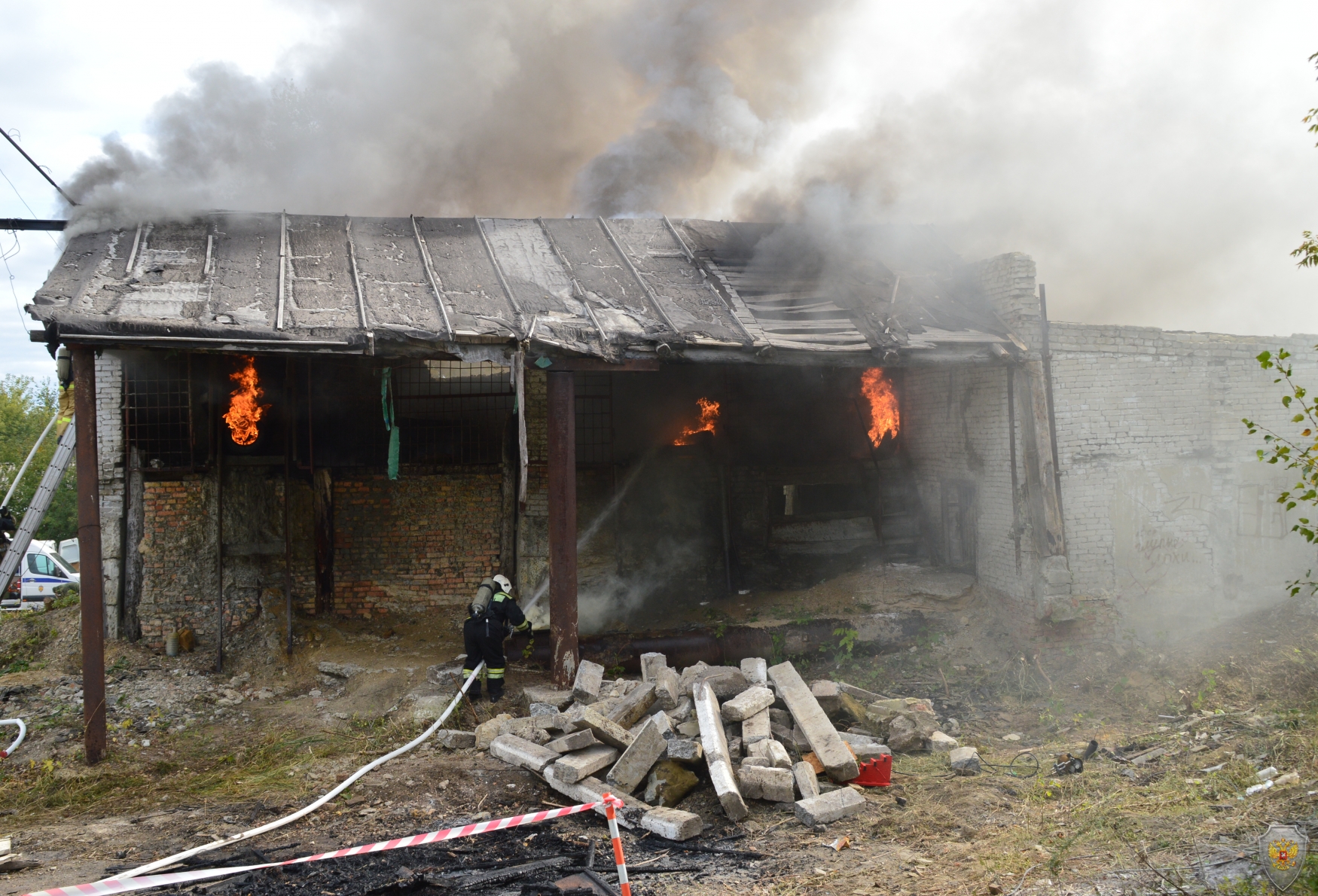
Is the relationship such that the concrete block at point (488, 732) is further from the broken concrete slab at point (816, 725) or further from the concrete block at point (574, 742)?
the broken concrete slab at point (816, 725)

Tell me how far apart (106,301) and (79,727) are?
449 centimetres

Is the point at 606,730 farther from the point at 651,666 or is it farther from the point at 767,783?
the point at 651,666

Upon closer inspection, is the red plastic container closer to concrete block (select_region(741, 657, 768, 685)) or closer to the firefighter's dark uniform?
concrete block (select_region(741, 657, 768, 685))

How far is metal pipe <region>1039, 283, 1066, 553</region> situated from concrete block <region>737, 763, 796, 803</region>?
17.8ft

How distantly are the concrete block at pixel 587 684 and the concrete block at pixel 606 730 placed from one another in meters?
0.97

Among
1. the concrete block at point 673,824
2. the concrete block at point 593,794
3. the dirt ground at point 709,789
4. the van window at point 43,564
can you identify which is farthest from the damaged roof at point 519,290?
the van window at point 43,564

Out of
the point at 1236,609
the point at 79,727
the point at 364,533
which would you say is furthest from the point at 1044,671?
the point at 79,727

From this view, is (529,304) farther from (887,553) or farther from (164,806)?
(887,553)

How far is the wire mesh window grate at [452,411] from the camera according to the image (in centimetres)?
1113

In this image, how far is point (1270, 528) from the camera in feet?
33.8

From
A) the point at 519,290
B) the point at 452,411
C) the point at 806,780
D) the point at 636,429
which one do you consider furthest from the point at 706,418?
the point at 806,780

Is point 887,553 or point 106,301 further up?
point 106,301

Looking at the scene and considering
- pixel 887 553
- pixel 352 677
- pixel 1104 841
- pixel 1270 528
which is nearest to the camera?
pixel 1104 841

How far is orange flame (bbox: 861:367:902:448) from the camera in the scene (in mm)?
12273
